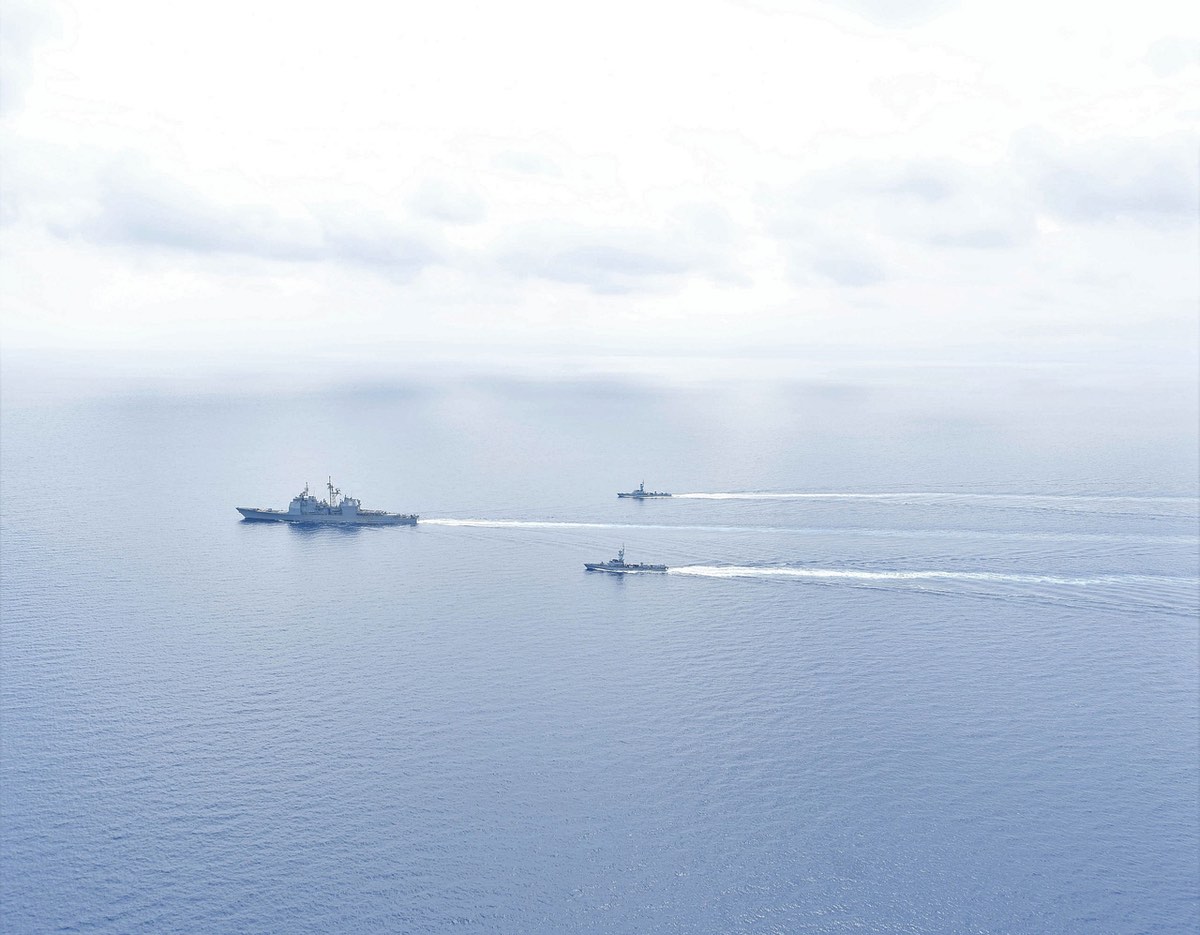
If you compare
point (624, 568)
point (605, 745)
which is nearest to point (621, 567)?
point (624, 568)

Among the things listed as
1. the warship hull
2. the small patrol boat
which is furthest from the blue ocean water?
the small patrol boat

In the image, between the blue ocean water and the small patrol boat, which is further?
the small patrol boat

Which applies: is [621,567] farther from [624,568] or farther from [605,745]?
[605,745]

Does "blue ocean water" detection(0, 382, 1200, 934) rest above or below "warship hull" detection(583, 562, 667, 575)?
below

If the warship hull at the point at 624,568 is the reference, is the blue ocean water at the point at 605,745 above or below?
below

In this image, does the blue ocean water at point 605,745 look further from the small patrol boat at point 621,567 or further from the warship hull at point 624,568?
the small patrol boat at point 621,567

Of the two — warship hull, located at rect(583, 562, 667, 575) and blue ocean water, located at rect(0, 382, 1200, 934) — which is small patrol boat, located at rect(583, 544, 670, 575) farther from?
blue ocean water, located at rect(0, 382, 1200, 934)

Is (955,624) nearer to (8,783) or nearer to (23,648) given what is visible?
(8,783)

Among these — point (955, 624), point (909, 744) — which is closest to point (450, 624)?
point (909, 744)

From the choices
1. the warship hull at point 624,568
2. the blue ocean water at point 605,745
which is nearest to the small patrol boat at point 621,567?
the warship hull at point 624,568
